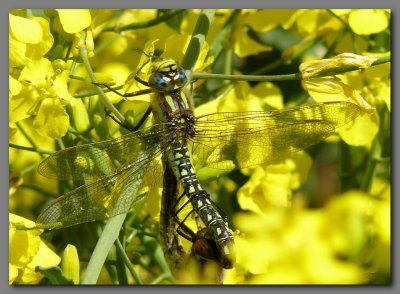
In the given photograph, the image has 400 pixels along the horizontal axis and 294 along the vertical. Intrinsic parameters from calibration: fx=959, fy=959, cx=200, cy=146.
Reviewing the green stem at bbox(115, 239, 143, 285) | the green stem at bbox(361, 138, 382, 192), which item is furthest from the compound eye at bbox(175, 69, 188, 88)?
the green stem at bbox(361, 138, 382, 192)

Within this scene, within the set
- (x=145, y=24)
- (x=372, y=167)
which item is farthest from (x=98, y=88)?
(x=372, y=167)

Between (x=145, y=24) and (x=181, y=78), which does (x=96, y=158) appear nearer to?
(x=181, y=78)

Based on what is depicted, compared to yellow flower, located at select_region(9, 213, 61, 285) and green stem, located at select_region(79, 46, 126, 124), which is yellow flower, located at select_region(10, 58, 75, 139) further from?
yellow flower, located at select_region(9, 213, 61, 285)

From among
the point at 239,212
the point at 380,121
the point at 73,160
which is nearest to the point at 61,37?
the point at 73,160

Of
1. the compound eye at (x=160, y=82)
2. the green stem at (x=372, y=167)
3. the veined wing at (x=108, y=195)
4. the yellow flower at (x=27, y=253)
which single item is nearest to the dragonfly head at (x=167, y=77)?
the compound eye at (x=160, y=82)

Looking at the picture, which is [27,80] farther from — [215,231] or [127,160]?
[215,231]

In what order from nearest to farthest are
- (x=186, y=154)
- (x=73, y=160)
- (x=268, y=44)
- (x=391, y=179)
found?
(x=73, y=160)
(x=186, y=154)
(x=391, y=179)
(x=268, y=44)
